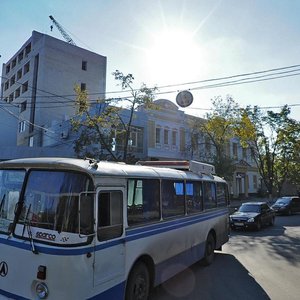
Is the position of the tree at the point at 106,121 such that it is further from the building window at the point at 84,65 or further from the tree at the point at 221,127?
the building window at the point at 84,65

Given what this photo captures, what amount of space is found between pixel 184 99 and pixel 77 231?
53.5 feet

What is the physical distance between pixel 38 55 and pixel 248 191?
37809 millimetres

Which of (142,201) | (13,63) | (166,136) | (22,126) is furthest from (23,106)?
(142,201)

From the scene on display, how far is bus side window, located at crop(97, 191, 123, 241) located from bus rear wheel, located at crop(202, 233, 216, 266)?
15.0ft

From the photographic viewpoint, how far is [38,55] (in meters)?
47.3

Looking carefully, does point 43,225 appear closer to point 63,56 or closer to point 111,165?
point 111,165

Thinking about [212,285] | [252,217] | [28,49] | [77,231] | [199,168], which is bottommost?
[212,285]

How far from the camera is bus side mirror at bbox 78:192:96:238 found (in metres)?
4.23

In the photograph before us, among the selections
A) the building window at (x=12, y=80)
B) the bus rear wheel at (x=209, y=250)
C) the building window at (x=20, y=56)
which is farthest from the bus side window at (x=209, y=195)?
the building window at (x=12, y=80)

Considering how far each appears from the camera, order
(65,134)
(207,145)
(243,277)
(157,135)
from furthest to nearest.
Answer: (207,145) < (157,135) < (65,134) < (243,277)

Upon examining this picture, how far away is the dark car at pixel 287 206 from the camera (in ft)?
86.2

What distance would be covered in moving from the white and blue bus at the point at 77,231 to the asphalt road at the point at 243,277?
3.39 feet

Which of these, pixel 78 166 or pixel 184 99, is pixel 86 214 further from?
pixel 184 99

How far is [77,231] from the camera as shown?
4.19 meters
